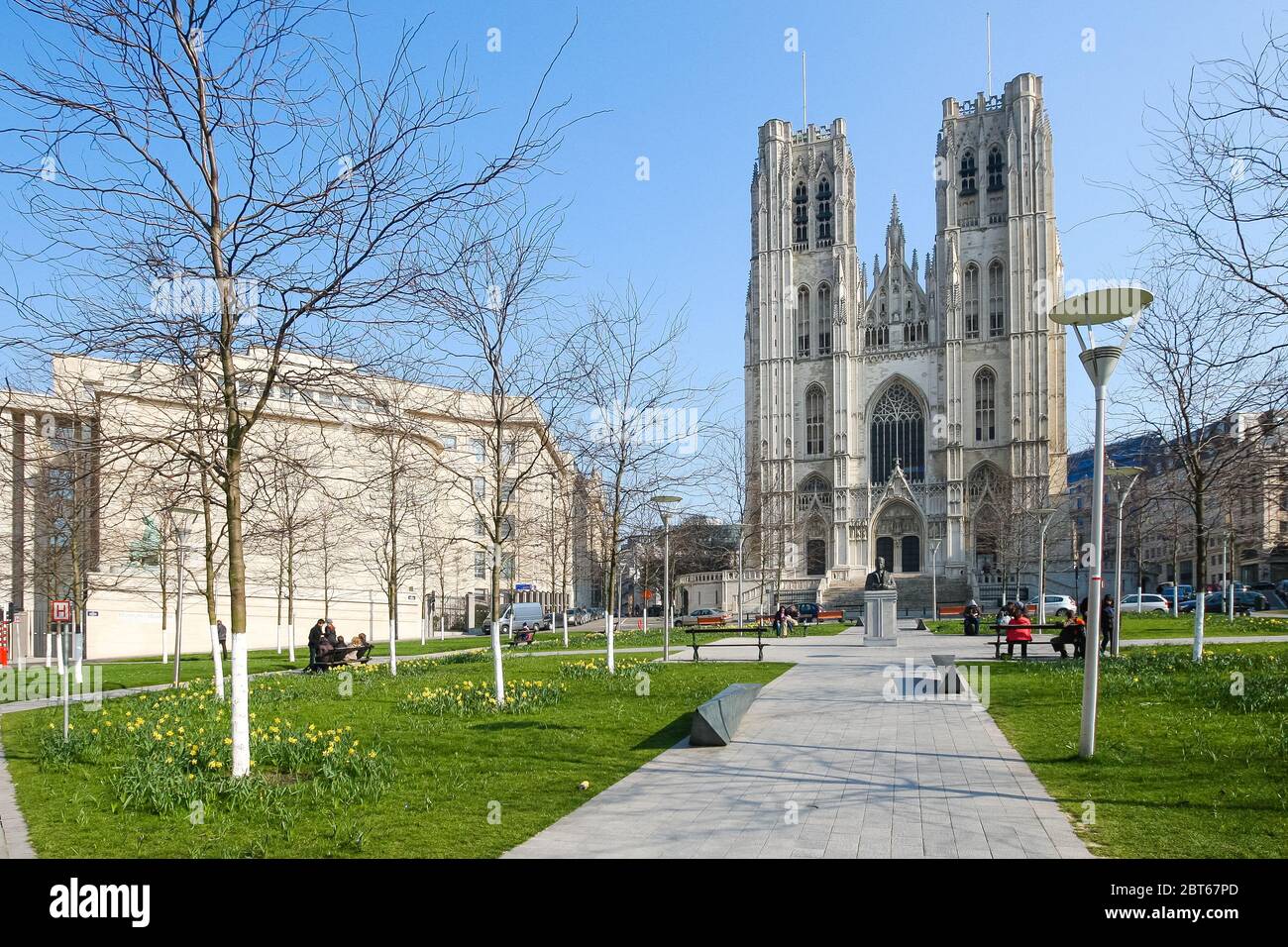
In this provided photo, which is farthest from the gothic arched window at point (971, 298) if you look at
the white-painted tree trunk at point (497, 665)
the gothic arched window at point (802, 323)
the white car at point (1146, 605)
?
the white-painted tree trunk at point (497, 665)

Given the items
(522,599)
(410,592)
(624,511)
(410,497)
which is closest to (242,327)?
(624,511)

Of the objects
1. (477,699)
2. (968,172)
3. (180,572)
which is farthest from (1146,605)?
(180,572)

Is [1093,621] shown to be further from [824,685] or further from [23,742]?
[23,742]

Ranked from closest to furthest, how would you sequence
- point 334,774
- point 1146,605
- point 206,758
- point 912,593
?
1. point 334,774
2. point 206,758
3. point 1146,605
4. point 912,593

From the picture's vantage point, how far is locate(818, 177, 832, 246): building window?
77938mm

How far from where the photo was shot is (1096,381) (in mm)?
10484

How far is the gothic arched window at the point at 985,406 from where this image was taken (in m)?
72.2

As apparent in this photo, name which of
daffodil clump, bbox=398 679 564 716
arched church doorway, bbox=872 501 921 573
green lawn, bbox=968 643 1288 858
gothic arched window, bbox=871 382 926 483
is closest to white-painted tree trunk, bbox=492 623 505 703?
daffodil clump, bbox=398 679 564 716

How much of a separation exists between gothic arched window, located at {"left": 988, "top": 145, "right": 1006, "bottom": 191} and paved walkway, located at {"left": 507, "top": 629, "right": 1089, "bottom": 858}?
68.4 meters

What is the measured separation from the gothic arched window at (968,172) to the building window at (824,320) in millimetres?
12538

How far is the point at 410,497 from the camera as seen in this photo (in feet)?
83.4

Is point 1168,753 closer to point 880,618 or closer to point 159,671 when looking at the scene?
point 880,618

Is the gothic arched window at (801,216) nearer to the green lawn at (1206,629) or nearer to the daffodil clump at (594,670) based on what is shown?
the green lawn at (1206,629)

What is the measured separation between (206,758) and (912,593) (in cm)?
5957
